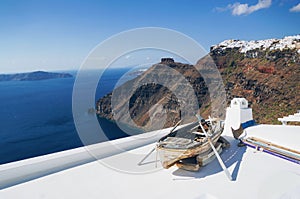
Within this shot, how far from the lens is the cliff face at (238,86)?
9.52 m

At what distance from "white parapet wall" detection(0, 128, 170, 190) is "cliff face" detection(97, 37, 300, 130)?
266 cm

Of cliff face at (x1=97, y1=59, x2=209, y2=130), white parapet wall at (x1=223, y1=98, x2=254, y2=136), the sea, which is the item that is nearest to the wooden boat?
white parapet wall at (x1=223, y1=98, x2=254, y2=136)

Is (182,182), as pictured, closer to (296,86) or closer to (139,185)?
(139,185)

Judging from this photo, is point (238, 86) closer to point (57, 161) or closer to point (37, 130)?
point (57, 161)

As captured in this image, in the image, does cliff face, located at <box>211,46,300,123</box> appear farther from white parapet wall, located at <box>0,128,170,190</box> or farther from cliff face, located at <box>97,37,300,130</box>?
white parapet wall, located at <box>0,128,170,190</box>

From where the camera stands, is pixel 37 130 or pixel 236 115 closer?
pixel 236 115

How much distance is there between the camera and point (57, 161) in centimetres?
261

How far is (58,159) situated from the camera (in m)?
2.62

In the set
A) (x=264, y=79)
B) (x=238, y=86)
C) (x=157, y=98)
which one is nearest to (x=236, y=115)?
(x=157, y=98)

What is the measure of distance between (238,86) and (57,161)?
22.4 meters

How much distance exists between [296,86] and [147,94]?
46.6 ft

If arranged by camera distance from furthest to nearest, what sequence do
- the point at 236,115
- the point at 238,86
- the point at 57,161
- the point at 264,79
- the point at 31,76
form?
the point at 31,76 → the point at 238,86 → the point at 264,79 → the point at 236,115 → the point at 57,161

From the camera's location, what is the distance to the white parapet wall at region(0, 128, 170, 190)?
2.28 meters


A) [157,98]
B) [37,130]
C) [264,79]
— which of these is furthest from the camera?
[37,130]
